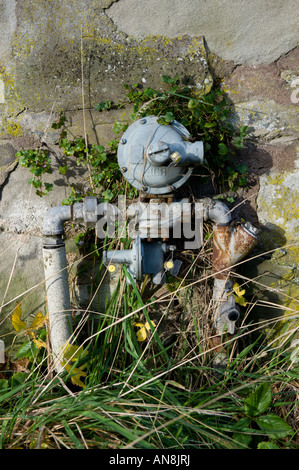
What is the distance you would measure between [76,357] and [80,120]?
1.21m

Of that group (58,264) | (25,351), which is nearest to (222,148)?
(58,264)

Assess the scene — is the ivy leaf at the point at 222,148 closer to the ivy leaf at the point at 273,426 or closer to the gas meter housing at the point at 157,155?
the gas meter housing at the point at 157,155

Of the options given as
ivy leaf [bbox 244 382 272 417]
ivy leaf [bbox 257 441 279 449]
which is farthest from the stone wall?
ivy leaf [bbox 257 441 279 449]

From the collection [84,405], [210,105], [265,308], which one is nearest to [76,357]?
[84,405]

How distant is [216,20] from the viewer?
204 centimetres

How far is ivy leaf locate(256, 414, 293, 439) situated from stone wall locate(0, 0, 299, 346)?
25.6 inches

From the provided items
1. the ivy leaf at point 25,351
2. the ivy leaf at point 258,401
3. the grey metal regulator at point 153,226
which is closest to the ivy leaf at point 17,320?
the ivy leaf at point 25,351

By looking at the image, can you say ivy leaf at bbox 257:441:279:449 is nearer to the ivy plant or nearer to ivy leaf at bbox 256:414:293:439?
ivy leaf at bbox 256:414:293:439

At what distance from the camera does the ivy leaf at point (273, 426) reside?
5.21 feet

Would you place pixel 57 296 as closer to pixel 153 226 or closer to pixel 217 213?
pixel 153 226

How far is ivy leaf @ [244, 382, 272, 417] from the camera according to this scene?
1647 millimetres

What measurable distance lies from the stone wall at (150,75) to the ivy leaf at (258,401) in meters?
0.56
